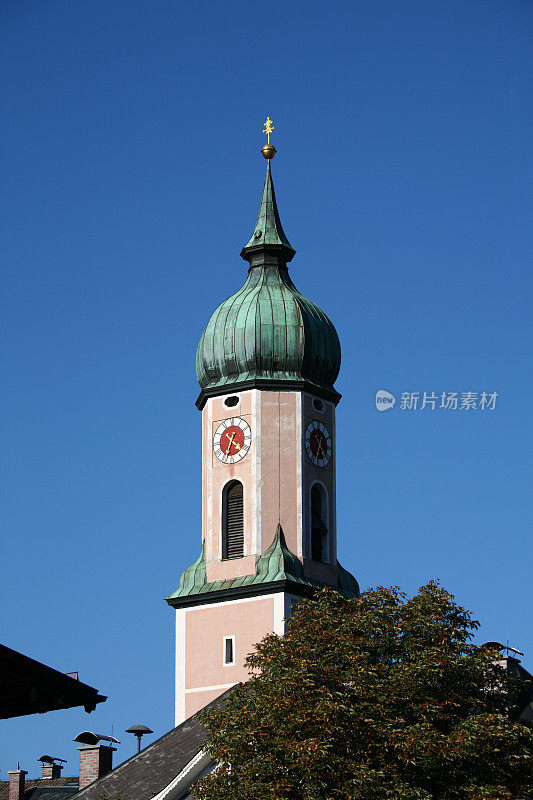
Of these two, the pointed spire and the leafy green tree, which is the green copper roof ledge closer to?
the pointed spire

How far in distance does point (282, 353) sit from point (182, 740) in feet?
49.3

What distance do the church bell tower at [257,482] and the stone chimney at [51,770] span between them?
12.5 metres

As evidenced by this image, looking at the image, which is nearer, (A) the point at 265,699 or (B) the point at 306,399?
(A) the point at 265,699

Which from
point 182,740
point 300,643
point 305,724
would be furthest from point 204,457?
point 305,724

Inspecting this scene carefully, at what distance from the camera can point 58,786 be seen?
194 feet

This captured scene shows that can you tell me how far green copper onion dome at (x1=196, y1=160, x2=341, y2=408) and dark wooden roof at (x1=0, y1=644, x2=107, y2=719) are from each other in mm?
34020

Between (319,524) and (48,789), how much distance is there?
13.3m

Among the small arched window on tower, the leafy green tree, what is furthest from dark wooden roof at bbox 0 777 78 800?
the leafy green tree

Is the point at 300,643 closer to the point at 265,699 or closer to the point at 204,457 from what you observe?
the point at 265,699

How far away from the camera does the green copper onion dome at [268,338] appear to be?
5628 cm

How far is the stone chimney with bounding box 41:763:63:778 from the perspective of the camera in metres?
64.0

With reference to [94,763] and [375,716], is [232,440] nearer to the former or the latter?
[94,763]

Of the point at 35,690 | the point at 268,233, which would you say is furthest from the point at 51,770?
the point at 35,690

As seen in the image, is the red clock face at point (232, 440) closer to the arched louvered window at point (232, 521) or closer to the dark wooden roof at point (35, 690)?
the arched louvered window at point (232, 521)
